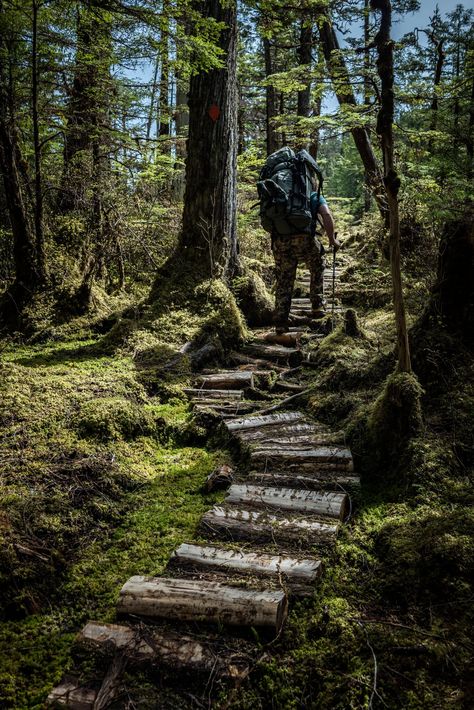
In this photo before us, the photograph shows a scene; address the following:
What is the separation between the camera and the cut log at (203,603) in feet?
8.00

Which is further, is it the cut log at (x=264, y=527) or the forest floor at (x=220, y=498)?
the cut log at (x=264, y=527)

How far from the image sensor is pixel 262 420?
4.82 metres

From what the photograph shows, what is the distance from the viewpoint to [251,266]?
981cm

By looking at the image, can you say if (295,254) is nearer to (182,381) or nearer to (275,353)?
(275,353)

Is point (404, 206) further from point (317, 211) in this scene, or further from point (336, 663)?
point (336, 663)

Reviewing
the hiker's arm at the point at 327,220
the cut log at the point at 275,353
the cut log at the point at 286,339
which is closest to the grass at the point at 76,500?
the cut log at the point at 275,353

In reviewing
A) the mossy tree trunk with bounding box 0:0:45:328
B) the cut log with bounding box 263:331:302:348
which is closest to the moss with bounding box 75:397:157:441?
the cut log with bounding box 263:331:302:348

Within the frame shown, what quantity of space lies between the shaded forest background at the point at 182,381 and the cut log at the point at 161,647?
0.09 metres

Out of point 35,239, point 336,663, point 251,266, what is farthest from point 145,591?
point 251,266

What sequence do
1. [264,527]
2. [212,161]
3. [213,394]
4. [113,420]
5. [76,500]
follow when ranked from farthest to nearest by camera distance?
[212,161], [213,394], [113,420], [76,500], [264,527]

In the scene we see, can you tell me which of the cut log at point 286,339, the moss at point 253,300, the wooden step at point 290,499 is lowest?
the wooden step at point 290,499

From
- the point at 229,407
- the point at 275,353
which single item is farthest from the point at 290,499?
the point at 275,353

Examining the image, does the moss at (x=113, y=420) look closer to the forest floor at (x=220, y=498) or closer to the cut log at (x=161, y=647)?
the forest floor at (x=220, y=498)

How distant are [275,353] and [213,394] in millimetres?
1465
